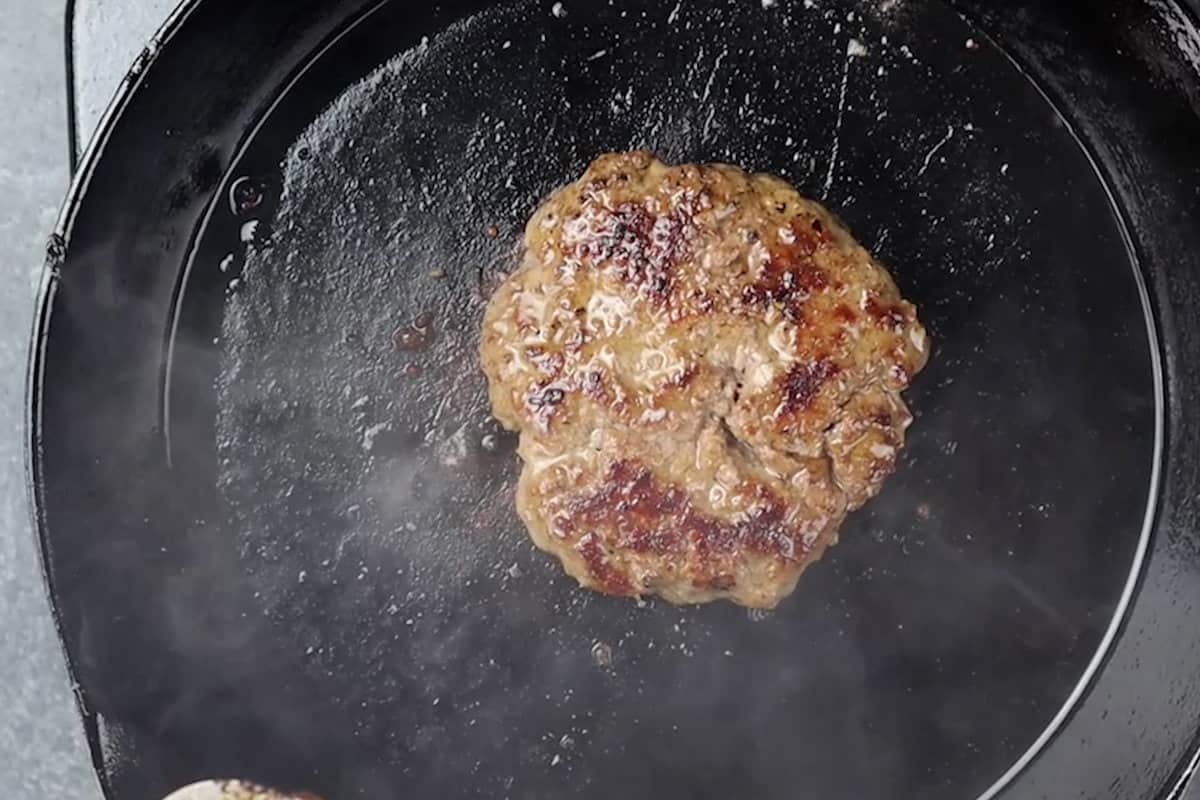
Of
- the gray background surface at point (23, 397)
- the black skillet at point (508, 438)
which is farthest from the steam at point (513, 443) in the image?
the gray background surface at point (23, 397)

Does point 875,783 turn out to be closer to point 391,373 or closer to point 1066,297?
point 1066,297

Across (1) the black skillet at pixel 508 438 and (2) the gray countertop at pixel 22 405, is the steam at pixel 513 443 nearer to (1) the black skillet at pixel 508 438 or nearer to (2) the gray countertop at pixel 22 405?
(1) the black skillet at pixel 508 438

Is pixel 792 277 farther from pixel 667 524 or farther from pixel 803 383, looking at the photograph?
pixel 667 524

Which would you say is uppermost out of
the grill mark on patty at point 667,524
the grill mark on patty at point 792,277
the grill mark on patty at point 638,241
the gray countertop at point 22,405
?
the grill mark on patty at point 792,277

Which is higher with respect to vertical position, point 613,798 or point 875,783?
point 875,783

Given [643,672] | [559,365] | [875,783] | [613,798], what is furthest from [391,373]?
[875,783]

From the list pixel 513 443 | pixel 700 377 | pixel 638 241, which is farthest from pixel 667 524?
pixel 638 241
